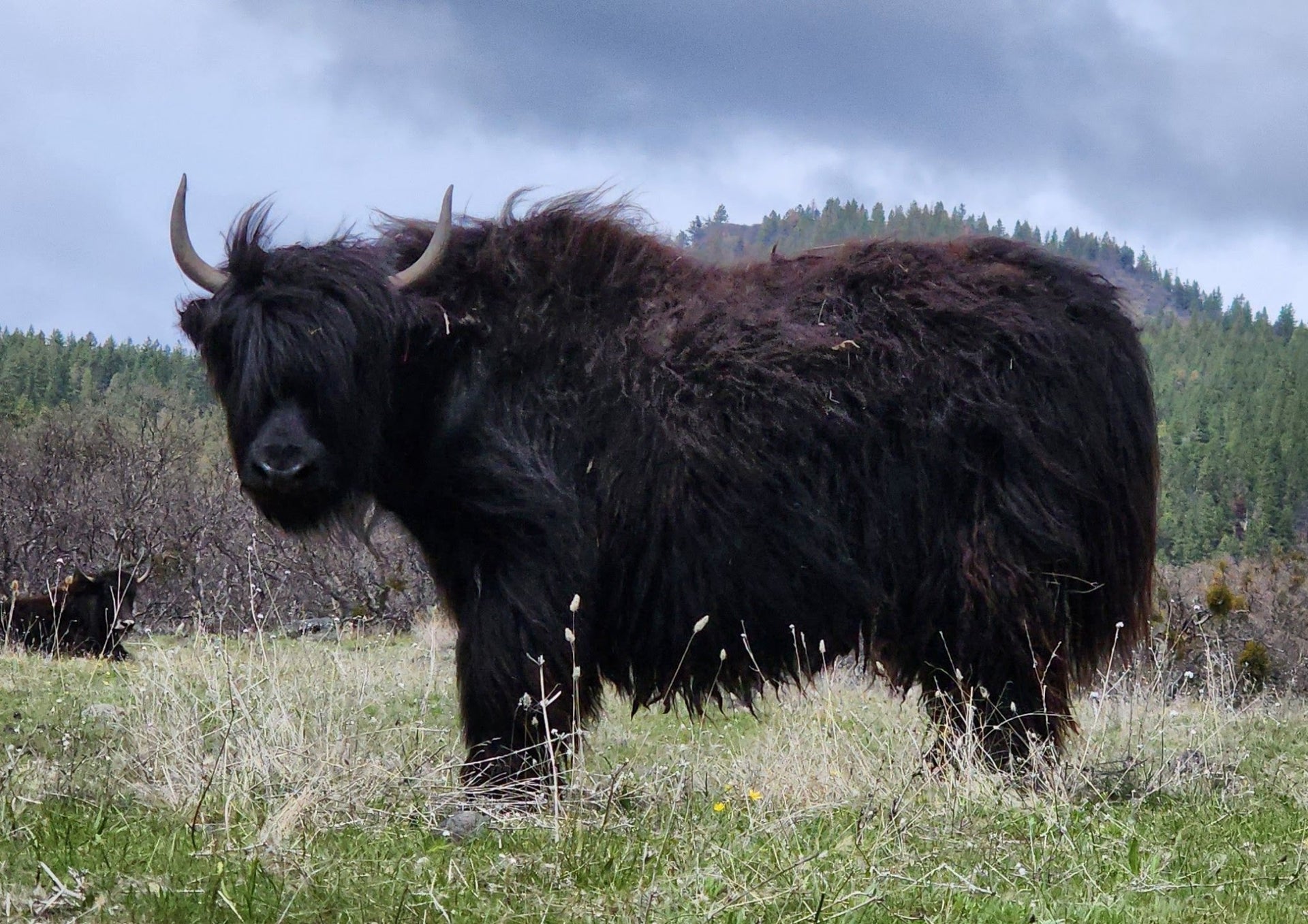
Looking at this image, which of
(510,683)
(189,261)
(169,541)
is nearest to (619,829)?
(510,683)

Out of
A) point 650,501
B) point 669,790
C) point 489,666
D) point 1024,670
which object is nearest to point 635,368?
point 650,501

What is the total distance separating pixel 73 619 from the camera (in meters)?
12.6

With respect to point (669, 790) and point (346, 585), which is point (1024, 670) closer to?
point (669, 790)

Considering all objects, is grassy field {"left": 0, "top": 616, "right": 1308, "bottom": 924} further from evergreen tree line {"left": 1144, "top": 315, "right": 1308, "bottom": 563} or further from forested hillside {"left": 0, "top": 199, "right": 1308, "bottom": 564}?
evergreen tree line {"left": 1144, "top": 315, "right": 1308, "bottom": 563}

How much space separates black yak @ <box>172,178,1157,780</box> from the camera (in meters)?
5.16

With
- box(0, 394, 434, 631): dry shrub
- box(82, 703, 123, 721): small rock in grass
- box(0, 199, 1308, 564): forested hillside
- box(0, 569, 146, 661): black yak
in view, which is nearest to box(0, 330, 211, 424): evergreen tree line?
box(0, 199, 1308, 564): forested hillside

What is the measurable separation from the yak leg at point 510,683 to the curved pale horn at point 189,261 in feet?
5.59

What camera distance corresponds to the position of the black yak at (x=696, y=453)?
16.9ft

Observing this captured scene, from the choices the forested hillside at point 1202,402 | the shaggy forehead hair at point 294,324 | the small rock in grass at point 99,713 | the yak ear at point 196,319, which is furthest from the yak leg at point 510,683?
the forested hillside at point 1202,402

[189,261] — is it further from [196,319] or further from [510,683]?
[510,683]

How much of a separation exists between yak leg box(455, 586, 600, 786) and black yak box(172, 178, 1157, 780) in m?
0.01

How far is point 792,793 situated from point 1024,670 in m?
1.30

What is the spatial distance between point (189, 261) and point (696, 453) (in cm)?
224

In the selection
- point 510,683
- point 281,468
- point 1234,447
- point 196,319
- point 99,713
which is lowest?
point 99,713
